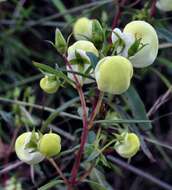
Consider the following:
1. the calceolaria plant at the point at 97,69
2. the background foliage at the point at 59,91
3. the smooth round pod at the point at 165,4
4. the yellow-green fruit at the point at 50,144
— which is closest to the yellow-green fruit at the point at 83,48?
the calceolaria plant at the point at 97,69

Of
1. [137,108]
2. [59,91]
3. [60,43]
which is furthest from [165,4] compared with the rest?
[59,91]

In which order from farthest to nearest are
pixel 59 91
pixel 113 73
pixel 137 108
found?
pixel 59 91
pixel 137 108
pixel 113 73

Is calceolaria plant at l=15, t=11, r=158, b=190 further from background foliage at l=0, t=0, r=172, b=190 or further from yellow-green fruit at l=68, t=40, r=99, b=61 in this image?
background foliage at l=0, t=0, r=172, b=190

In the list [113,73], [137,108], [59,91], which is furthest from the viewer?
[59,91]

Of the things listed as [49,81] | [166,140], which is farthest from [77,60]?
[166,140]

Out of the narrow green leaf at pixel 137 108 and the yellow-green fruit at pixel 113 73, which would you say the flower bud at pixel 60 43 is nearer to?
the yellow-green fruit at pixel 113 73

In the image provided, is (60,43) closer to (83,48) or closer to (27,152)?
(83,48)
